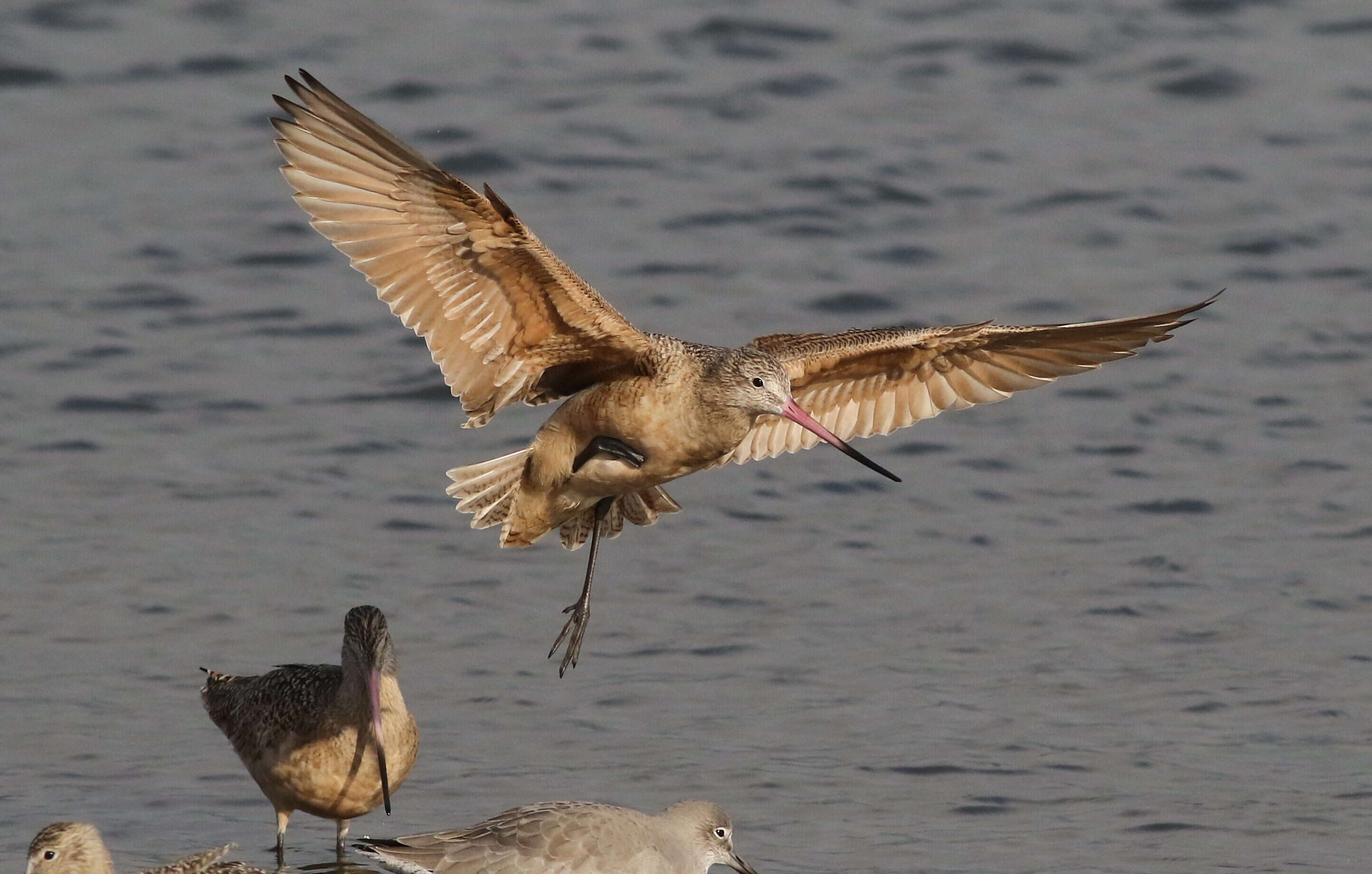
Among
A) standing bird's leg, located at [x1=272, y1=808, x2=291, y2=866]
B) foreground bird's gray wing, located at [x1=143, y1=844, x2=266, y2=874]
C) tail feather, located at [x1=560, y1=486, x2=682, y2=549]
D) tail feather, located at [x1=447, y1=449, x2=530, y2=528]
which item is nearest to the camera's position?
foreground bird's gray wing, located at [x1=143, y1=844, x2=266, y2=874]

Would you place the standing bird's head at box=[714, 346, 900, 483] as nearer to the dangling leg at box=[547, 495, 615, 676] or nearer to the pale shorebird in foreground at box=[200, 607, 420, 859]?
the dangling leg at box=[547, 495, 615, 676]

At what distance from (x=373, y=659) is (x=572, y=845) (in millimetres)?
911

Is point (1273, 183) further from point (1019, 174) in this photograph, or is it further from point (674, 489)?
point (674, 489)

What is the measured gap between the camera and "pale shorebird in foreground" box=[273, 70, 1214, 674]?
6664 millimetres

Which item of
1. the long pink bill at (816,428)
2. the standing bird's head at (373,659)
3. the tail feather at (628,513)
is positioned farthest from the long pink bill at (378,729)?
the long pink bill at (816,428)

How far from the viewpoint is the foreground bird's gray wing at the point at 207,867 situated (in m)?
6.02

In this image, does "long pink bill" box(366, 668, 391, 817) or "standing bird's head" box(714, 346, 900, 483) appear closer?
"long pink bill" box(366, 668, 391, 817)

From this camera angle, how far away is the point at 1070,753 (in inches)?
302

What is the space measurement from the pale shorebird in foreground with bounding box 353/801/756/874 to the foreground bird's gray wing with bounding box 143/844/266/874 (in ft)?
1.43

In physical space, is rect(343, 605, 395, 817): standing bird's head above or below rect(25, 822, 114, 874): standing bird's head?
above

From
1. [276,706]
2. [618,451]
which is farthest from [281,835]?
[618,451]

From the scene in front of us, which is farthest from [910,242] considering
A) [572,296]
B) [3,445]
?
[572,296]

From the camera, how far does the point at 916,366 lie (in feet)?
26.2

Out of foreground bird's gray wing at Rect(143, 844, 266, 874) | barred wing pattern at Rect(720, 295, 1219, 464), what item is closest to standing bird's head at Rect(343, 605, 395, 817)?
foreground bird's gray wing at Rect(143, 844, 266, 874)
